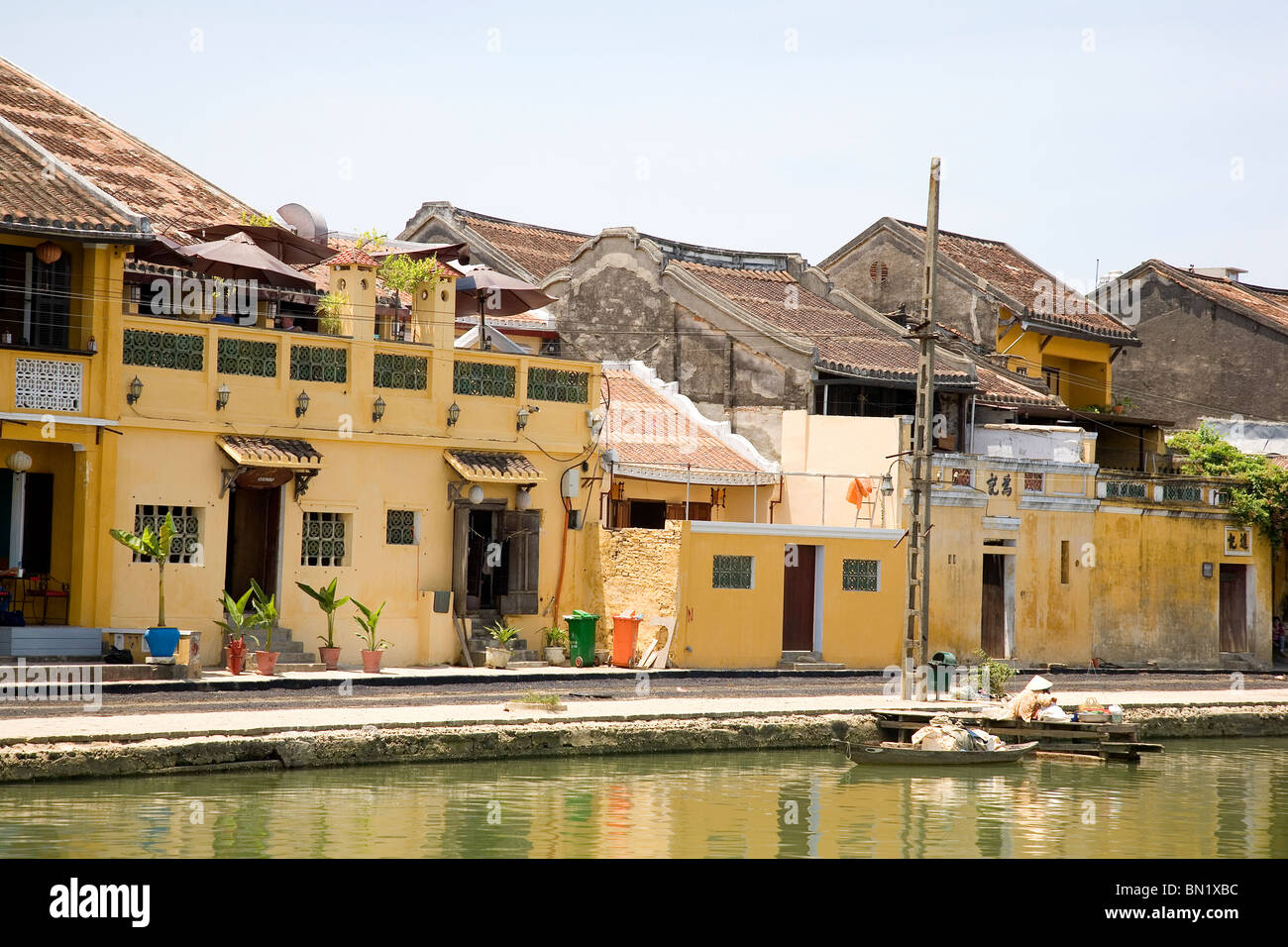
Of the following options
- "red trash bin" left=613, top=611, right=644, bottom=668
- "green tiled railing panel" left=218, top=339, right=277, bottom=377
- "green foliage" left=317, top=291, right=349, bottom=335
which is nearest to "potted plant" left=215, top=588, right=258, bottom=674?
"green tiled railing panel" left=218, top=339, right=277, bottom=377

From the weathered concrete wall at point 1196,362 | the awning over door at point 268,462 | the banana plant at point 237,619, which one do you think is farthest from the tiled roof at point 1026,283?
the banana plant at point 237,619

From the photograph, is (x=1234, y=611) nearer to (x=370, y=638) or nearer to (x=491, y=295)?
(x=491, y=295)

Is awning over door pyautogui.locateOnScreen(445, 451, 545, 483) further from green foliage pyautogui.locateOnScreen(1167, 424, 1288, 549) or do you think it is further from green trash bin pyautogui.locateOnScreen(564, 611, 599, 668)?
green foliage pyautogui.locateOnScreen(1167, 424, 1288, 549)

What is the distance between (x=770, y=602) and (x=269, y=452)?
9.21 m

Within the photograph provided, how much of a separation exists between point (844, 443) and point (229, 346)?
489 inches

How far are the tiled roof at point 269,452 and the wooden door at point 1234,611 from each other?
21125 mm

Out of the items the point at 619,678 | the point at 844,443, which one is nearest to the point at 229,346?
the point at 619,678

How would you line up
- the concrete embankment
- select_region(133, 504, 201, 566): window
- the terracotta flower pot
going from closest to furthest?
the concrete embankment, the terracotta flower pot, select_region(133, 504, 201, 566): window

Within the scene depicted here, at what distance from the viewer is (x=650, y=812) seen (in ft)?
53.7

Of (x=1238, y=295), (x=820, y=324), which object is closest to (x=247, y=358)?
(x=820, y=324)

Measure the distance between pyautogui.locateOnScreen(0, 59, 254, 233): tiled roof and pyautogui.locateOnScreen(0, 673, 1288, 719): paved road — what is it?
9.60 metres

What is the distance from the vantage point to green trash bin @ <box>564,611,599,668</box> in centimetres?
2727

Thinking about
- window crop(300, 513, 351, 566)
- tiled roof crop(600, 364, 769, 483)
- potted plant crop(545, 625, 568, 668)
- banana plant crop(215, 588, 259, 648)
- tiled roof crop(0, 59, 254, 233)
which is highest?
tiled roof crop(0, 59, 254, 233)
